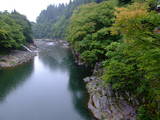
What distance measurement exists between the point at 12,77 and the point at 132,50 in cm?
1658

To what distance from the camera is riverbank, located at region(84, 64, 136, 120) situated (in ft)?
37.6

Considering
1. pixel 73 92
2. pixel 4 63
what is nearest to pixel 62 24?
pixel 4 63

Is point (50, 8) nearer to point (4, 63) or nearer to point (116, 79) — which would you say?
point (4, 63)

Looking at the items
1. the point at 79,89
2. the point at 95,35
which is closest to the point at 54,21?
the point at 95,35

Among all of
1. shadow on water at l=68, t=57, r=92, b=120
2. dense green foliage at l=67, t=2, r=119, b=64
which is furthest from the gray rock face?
dense green foliage at l=67, t=2, r=119, b=64

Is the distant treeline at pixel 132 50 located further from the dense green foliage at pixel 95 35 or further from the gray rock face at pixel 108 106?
the gray rock face at pixel 108 106

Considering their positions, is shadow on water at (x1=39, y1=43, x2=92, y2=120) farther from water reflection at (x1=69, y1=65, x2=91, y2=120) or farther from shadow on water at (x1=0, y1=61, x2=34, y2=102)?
shadow on water at (x1=0, y1=61, x2=34, y2=102)

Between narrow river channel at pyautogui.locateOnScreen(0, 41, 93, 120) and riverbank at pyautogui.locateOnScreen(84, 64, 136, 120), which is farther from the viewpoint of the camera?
narrow river channel at pyautogui.locateOnScreen(0, 41, 93, 120)

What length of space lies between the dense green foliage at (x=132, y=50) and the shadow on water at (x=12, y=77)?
25.7 ft

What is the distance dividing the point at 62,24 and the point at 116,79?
66.6 m

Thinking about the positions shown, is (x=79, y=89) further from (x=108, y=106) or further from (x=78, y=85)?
(x=108, y=106)

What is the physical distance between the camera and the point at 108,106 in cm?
1258

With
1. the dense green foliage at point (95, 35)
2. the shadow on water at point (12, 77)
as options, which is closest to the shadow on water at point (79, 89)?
the dense green foliage at point (95, 35)

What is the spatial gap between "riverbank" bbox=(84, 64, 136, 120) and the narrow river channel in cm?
64
